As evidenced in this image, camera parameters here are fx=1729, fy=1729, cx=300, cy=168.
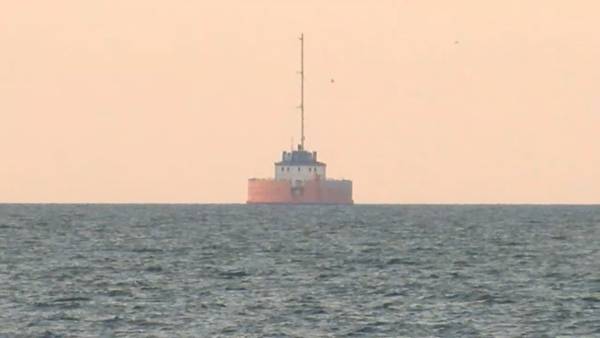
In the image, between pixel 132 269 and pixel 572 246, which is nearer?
pixel 132 269

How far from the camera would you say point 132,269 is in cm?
7750

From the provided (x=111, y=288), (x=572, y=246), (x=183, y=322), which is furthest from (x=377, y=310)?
(x=572, y=246)

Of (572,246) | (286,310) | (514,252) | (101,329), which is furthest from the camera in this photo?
(572,246)

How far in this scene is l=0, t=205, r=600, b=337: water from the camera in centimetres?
5216

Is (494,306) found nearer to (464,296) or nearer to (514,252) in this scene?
(464,296)

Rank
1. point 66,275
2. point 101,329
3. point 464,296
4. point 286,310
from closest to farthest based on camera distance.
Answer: point 101,329
point 286,310
point 464,296
point 66,275

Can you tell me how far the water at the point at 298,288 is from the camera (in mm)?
52156

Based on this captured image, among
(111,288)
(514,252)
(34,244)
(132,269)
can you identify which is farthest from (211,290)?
(34,244)

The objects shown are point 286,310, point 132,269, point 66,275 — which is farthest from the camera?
point 132,269

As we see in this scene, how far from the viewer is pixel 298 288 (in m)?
65.9

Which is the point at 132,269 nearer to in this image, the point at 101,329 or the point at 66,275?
the point at 66,275

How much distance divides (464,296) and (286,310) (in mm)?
8455

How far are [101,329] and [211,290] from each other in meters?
13.9

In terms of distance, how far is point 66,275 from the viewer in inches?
2854
